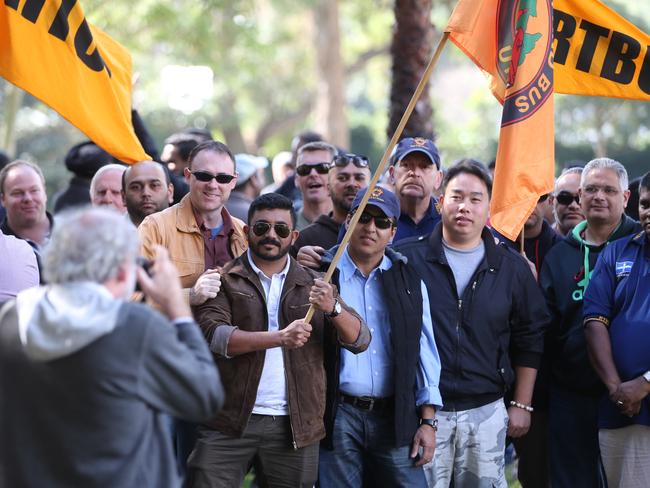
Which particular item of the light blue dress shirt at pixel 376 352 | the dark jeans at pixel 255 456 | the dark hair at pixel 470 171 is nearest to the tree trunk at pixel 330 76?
the dark hair at pixel 470 171

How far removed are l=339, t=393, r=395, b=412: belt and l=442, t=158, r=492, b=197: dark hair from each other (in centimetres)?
144

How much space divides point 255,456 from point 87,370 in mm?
2357

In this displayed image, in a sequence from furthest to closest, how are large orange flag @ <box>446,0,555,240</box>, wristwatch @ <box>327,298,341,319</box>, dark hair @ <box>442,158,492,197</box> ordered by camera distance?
dark hair @ <box>442,158,492,197</box>, large orange flag @ <box>446,0,555,240</box>, wristwatch @ <box>327,298,341,319</box>

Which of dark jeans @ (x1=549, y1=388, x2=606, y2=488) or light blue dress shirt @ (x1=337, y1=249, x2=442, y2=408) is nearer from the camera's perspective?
light blue dress shirt @ (x1=337, y1=249, x2=442, y2=408)

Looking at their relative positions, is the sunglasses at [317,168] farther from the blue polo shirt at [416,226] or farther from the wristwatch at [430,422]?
the wristwatch at [430,422]

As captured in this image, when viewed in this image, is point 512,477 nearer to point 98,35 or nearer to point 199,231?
point 199,231

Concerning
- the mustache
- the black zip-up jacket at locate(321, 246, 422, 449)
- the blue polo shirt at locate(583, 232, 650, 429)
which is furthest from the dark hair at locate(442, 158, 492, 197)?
the mustache

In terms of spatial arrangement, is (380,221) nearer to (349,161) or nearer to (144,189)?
(349,161)

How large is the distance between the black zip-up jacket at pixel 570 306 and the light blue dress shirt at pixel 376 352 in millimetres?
1170

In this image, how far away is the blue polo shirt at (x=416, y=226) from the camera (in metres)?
7.34

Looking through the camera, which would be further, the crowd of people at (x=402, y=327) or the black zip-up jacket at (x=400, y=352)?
the black zip-up jacket at (x=400, y=352)

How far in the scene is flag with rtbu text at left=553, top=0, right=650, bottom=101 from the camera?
23.5 ft

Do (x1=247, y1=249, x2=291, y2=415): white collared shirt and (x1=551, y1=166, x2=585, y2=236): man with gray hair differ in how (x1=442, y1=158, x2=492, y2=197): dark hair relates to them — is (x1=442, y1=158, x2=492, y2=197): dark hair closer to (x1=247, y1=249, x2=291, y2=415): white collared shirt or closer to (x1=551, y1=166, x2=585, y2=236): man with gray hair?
(x1=247, y1=249, x2=291, y2=415): white collared shirt

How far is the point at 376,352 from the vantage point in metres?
6.28
